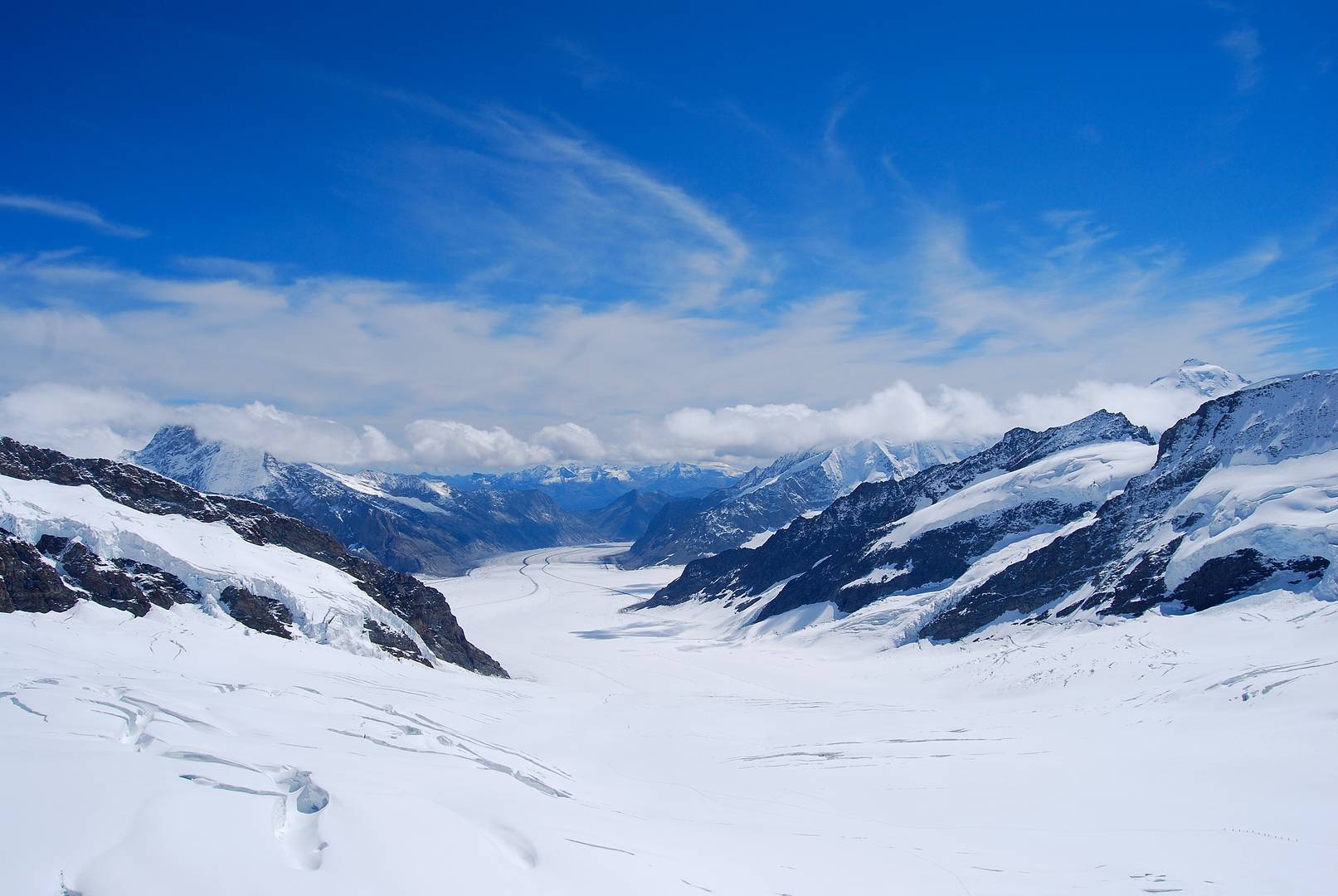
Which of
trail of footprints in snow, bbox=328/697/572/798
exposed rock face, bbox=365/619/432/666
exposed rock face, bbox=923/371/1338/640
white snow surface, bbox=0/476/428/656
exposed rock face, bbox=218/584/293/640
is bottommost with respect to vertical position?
trail of footprints in snow, bbox=328/697/572/798

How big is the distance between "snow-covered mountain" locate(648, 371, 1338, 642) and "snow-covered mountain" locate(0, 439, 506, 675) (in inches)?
2594

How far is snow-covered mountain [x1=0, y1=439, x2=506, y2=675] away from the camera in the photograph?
43781 mm

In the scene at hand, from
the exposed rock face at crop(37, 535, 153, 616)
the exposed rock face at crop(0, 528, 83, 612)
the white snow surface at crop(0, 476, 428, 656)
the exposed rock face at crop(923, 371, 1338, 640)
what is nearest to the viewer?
the exposed rock face at crop(0, 528, 83, 612)

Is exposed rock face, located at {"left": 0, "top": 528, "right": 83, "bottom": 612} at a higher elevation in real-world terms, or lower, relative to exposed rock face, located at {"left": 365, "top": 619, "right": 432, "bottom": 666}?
higher

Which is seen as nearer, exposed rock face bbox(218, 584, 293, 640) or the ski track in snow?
the ski track in snow

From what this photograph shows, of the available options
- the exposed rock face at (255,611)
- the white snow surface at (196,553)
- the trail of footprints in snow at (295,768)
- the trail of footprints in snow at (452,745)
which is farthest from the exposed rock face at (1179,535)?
the exposed rock face at (255,611)

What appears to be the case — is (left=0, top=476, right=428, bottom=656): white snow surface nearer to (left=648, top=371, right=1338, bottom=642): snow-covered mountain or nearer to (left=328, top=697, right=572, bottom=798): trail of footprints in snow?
(left=328, top=697, right=572, bottom=798): trail of footprints in snow

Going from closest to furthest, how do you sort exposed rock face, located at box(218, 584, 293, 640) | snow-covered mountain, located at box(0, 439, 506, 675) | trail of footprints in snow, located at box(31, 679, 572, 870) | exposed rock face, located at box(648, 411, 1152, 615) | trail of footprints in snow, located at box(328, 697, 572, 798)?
1. trail of footprints in snow, located at box(31, 679, 572, 870)
2. trail of footprints in snow, located at box(328, 697, 572, 798)
3. snow-covered mountain, located at box(0, 439, 506, 675)
4. exposed rock face, located at box(218, 584, 293, 640)
5. exposed rock face, located at box(648, 411, 1152, 615)

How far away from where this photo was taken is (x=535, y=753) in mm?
28328

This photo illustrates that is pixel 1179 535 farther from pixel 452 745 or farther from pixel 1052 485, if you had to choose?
pixel 452 745

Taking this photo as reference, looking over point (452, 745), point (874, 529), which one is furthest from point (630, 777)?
point (874, 529)

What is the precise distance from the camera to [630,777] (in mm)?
27125

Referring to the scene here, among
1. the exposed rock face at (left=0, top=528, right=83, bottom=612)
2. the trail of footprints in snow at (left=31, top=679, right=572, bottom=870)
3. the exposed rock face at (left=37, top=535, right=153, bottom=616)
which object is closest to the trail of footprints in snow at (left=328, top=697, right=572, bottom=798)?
the trail of footprints in snow at (left=31, top=679, right=572, bottom=870)

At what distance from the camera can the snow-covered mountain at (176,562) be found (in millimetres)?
43781
